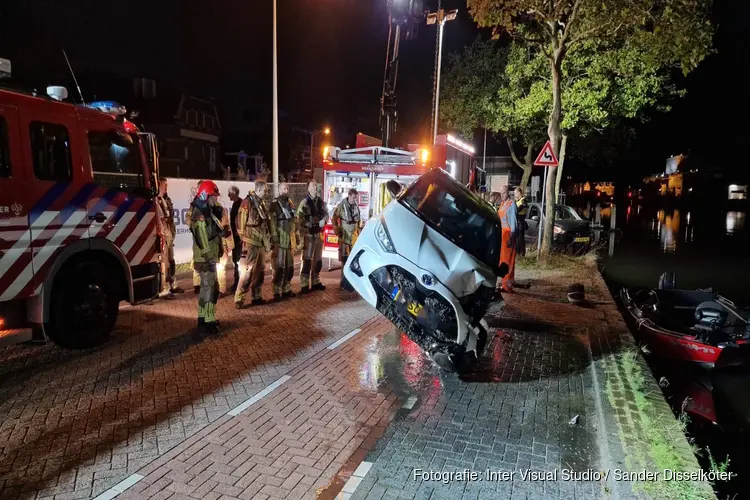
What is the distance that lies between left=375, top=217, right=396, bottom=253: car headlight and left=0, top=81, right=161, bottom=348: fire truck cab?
3345mm

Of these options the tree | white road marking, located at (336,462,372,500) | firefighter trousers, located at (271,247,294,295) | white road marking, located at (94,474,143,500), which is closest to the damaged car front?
white road marking, located at (336,462,372,500)

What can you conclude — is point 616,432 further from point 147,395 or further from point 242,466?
point 147,395

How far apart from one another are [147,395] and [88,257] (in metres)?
2.19

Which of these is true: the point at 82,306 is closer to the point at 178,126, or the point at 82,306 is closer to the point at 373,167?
the point at 373,167

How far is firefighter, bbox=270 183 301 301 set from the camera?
352 inches

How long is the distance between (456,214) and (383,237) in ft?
3.21

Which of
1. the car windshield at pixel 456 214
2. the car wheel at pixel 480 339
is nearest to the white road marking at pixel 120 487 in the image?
the car wheel at pixel 480 339

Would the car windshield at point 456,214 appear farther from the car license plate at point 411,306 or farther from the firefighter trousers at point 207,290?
the firefighter trousers at point 207,290

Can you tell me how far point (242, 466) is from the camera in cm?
376

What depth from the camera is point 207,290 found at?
269 inches

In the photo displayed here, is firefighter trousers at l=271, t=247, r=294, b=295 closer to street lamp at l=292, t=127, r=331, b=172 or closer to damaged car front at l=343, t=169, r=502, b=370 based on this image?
damaged car front at l=343, t=169, r=502, b=370

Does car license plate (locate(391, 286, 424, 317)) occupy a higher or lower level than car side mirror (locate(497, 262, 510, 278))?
lower

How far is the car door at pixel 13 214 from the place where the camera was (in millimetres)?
5137

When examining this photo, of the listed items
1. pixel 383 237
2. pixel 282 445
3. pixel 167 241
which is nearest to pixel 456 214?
pixel 383 237
